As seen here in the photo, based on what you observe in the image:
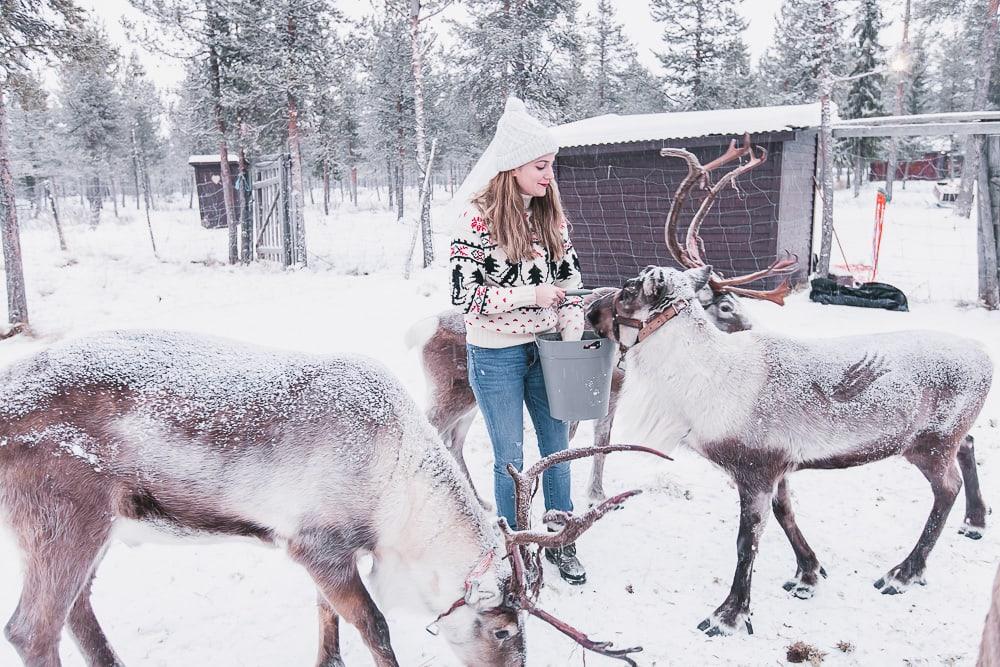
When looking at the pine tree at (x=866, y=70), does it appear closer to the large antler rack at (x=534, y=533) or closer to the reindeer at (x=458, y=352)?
the reindeer at (x=458, y=352)

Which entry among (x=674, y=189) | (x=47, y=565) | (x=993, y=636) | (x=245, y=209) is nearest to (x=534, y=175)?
(x=993, y=636)

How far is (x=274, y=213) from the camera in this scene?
50.9 ft

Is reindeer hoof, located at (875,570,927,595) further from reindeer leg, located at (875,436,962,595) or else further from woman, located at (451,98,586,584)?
woman, located at (451,98,586,584)

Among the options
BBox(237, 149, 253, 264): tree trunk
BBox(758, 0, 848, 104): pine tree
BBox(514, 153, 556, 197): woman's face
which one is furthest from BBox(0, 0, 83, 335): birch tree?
→ BBox(758, 0, 848, 104): pine tree

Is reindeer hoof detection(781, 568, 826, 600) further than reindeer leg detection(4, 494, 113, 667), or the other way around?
reindeer hoof detection(781, 568, 826, 600)

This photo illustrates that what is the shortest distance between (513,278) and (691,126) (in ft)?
27.0

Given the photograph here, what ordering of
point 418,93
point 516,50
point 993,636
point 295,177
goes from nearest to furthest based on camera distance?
point 993,636, point 418,93, point 295,177, point 516,50

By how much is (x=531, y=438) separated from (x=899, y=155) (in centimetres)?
3541

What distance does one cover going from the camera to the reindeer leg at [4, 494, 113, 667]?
215 cm

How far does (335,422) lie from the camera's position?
2387 millimetres

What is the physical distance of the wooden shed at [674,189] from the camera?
9.95 m

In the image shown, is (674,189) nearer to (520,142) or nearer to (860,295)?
(860,295)

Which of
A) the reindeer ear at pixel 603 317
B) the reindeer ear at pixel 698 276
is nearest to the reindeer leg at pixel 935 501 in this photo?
the reindeer ear at pixel 698 276

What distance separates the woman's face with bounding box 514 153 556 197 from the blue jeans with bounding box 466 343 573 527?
70cm
